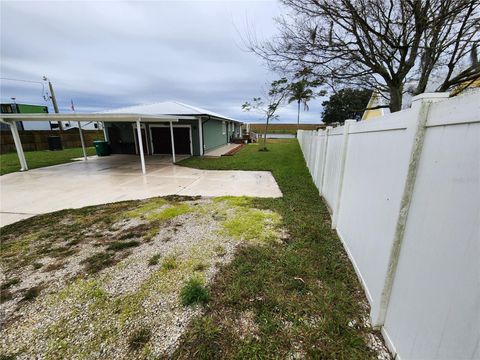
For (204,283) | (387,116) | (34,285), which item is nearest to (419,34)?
(387,116)

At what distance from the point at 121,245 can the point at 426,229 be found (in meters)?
3.52

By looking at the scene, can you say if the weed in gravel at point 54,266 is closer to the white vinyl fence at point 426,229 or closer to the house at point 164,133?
the white vinyl fence at point 426,229

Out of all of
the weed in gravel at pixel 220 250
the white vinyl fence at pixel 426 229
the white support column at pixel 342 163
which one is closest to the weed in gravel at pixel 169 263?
the weed in gravel at pixel 220 250

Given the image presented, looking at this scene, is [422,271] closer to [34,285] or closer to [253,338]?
[253,338]

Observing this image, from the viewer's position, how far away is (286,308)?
6.71 ft

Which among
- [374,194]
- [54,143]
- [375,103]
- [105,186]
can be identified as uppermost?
[375,103]

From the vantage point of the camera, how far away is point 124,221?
4168 millimetres

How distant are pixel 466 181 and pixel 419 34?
5.63 m

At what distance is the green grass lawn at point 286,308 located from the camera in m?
1.69

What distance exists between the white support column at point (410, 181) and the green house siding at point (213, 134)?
13653 millimetres

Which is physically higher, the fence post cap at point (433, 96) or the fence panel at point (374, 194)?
the fence post cap at point (433, 96)

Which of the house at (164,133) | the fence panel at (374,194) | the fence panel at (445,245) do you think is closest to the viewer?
the fence panel at (445,245)

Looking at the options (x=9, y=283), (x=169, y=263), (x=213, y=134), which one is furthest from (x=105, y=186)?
(x=213, y=134)

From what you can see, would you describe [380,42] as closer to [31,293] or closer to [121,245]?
[121,245]
